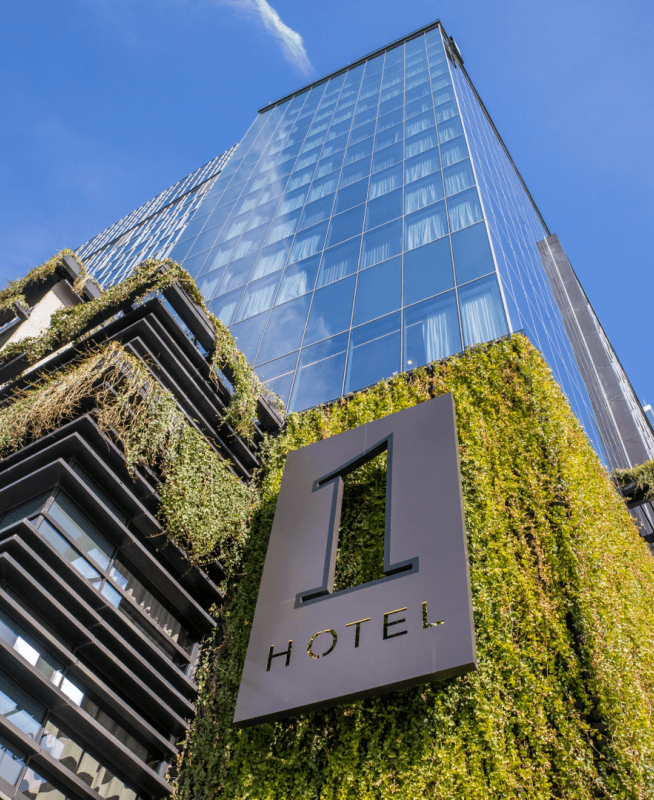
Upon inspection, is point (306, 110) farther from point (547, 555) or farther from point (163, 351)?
point (547, 555)

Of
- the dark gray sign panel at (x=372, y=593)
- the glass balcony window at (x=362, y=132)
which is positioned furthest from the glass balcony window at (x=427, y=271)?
the glass balcony window at (x=362, y=132)

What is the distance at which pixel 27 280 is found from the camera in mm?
13148

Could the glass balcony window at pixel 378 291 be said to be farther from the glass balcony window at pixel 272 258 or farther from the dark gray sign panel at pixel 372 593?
the dark gray sign panel at pixel 372 593

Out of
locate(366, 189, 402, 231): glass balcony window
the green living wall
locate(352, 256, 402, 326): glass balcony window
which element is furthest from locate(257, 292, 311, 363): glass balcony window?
the green living wall

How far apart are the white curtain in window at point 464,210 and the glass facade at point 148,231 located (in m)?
13.0

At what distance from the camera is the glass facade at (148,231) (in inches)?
1063

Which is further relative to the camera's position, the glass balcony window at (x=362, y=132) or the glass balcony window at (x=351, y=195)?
the glass balcony window at (x=362, y=132)

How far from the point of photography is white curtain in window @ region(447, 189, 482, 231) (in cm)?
1319

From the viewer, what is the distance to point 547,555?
718cm

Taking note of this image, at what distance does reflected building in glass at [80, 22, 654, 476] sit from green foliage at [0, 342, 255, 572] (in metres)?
3.48

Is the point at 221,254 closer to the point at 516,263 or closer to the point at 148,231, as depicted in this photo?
the point at 516,263

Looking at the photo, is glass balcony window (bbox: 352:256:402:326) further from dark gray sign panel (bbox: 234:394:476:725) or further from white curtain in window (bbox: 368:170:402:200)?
dark gray sign panel (bbox: 234:394:476:725)

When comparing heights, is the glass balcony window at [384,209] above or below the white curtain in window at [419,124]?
below

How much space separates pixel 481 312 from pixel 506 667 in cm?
633
